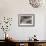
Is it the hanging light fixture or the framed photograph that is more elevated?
the hanging light fixture

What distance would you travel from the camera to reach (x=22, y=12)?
4.25 meters

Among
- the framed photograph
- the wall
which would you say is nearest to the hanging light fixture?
the wall

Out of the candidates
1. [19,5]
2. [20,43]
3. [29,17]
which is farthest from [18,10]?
[20,43]

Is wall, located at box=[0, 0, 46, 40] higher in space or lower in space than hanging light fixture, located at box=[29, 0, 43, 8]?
lower

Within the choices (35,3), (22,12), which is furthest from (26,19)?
(35,3)

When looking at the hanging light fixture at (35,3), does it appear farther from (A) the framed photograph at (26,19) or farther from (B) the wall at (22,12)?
(A) the framed photograph at (26,19)

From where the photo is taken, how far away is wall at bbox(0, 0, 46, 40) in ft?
13.8

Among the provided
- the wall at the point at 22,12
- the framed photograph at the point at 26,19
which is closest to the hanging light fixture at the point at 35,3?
the wall at the point at 22,12

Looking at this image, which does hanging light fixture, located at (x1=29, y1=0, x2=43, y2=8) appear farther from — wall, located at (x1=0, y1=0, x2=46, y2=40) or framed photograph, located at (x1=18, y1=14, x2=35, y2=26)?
framed photograph, located at (x1=18, y1=14, x2=35, y2=26)

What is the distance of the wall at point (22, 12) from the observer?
13.8 ft

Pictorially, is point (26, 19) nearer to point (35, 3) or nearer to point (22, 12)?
point (22, 12)

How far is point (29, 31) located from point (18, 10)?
0.81m

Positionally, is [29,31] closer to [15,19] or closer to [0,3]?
[15,19]

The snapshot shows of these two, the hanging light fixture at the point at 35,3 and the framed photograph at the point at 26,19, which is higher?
the hanging light fixture at the point at 35,3
